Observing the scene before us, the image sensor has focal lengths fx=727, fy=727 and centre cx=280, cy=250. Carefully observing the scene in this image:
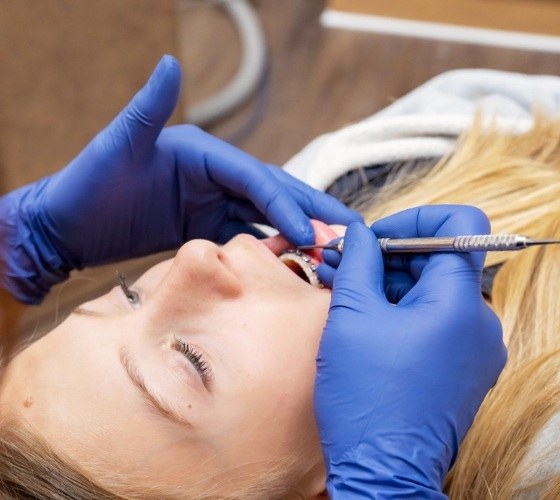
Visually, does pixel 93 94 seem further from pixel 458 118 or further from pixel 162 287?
pixel 162 287

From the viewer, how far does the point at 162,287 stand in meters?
0.87

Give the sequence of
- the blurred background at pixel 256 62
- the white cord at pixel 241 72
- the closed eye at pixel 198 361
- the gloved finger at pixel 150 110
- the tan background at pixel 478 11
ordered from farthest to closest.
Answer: the tan background at pixel 478 11 < the white cord at pixel 241 72 < the blurred background at pixel 256 62 < the gloved finger at pixel 150 110 < the closed eye at pixel 198 361

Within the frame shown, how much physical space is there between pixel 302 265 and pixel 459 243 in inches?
9.8

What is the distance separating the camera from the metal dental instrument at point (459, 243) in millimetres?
712

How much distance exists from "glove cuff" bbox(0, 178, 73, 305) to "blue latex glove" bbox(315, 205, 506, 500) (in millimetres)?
612

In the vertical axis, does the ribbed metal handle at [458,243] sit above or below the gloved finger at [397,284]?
above

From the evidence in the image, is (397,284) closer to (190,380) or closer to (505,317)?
(505,317)

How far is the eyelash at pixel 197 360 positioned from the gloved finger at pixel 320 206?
0.34 meters

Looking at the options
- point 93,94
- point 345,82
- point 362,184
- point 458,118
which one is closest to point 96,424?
point 362,184

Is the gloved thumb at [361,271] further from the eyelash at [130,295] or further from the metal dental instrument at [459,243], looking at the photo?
the eyelash at [130,295]

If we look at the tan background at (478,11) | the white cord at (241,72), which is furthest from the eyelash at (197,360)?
the tan background at (478,11)

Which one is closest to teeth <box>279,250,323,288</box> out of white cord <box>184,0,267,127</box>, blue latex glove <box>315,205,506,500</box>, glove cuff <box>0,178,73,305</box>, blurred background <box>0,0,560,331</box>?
blue latex glove <box>315,205,506,500</box>

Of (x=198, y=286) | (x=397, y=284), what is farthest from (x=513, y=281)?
(x=198, y=286)

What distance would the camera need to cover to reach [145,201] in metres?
Answer: 1.18
